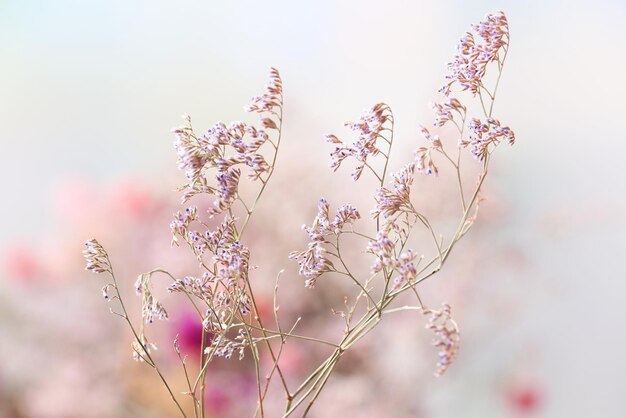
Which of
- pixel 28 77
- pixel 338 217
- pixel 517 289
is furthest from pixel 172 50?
pixel 338 217

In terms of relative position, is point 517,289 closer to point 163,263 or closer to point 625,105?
point 625,105

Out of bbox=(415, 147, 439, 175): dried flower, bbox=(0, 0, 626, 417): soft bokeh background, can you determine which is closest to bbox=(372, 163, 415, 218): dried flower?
bbox=(415, 147, 439, 175): dried flower

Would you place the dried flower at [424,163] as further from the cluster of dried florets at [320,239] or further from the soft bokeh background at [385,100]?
the soft bokeh background at [385,100]

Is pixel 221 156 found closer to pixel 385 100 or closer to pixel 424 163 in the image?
pixel 424 163

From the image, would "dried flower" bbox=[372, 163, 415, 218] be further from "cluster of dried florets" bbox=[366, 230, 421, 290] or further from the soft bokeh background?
the soft bokeh background

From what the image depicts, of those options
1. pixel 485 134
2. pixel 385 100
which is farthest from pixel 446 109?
pixel 385 100
